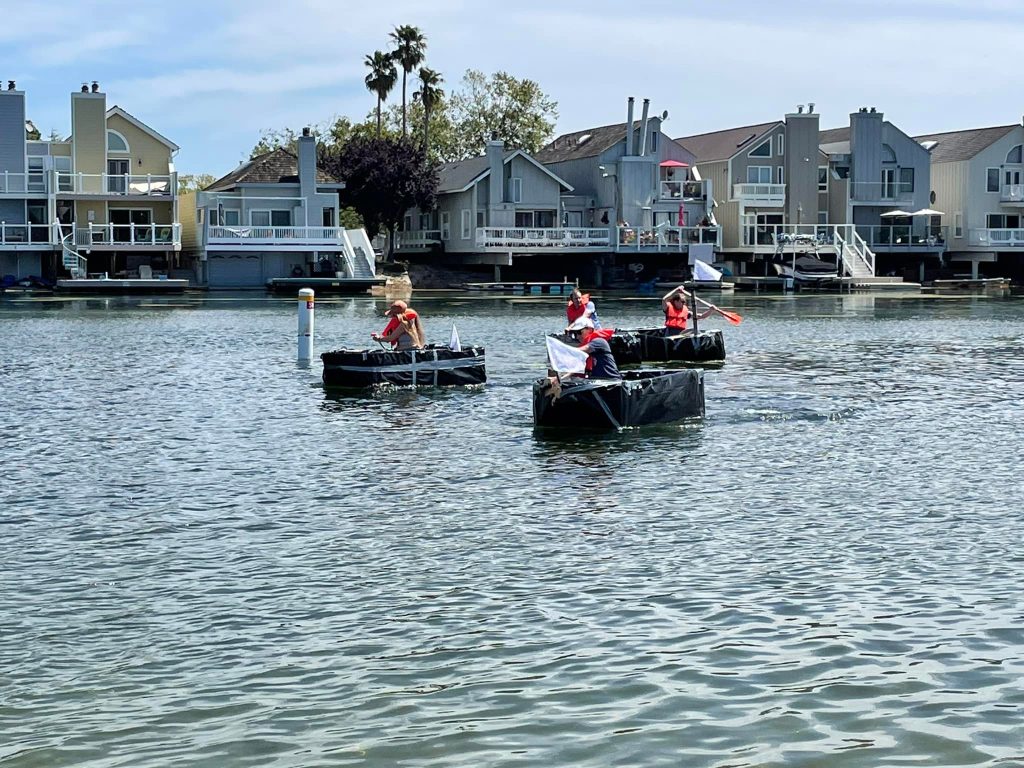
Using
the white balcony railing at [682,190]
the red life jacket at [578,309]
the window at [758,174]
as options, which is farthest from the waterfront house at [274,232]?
the red life jacket at [578,309]

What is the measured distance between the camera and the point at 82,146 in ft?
276

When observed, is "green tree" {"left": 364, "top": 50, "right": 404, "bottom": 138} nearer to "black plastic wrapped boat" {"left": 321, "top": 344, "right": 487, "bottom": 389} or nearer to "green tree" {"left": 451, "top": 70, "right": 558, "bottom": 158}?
"green tree" {"left": 451, "top": 70, "right": 558, "bottom": 158}

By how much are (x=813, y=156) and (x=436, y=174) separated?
2359 cm

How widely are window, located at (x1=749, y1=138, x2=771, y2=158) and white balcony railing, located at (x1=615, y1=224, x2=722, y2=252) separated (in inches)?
275

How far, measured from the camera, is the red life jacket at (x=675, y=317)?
1531 inches

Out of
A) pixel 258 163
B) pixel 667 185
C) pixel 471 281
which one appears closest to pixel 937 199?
pixel 667 185

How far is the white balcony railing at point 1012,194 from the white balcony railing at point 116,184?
171 feet

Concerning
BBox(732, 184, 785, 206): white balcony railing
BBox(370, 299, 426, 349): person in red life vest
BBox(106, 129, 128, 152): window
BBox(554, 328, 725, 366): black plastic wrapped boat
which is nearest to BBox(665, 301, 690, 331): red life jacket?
BBox(554, 328, 725, 366): black plastic wrapped boat

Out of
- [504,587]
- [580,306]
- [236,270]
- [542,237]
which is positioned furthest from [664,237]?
[504,587]

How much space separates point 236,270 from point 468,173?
55.3 feet

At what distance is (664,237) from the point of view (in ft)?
306

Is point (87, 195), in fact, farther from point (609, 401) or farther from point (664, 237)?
point (609, 401)

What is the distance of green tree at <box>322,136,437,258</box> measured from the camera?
96375mm

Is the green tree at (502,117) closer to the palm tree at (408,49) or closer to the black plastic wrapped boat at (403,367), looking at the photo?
the palm tree at (408,49)
